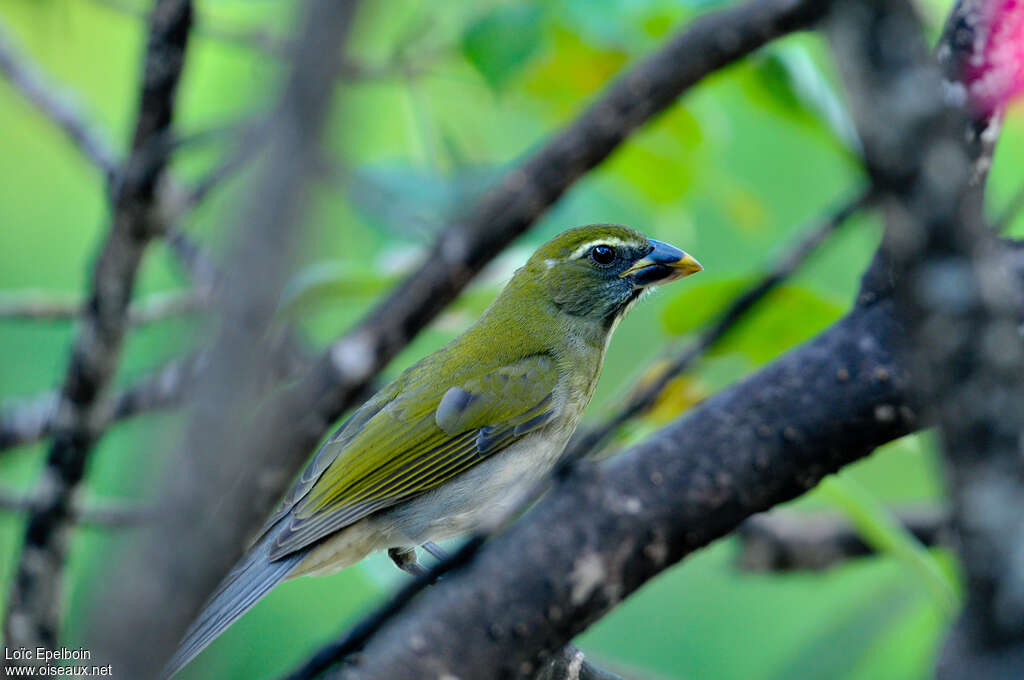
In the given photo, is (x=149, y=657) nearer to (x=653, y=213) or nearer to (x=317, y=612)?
(x=653, y=213)

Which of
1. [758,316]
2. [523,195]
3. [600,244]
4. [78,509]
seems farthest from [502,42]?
[78,509]

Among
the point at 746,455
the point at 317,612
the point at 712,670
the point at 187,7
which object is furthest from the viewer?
the point at 712,670

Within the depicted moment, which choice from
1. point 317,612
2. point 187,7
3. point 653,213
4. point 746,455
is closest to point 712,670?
point 317,612

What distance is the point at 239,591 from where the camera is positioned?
2568 millimetres

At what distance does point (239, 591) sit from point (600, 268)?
4.26ft

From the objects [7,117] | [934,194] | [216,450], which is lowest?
[216,450]

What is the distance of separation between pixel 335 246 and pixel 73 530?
2278mm

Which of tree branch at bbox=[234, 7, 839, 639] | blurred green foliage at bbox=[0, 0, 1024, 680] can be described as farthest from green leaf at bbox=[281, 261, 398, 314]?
tree branch at bbox=[234, 7, 839, 639]

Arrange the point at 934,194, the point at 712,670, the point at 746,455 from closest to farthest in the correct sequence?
the point at 934,194 < the point at 746,455 < the point at 712,670

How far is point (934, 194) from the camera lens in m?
0.83

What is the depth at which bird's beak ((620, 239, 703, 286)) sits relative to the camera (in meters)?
2.74

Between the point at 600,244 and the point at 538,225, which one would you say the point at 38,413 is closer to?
the point at 538,225

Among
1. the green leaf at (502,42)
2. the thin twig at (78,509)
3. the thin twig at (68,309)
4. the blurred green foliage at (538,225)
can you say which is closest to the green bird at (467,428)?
the blurred green foliage at (538,225)

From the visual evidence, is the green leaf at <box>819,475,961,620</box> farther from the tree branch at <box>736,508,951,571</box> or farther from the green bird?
the tree branch at <box>736,508,951,571</box>
